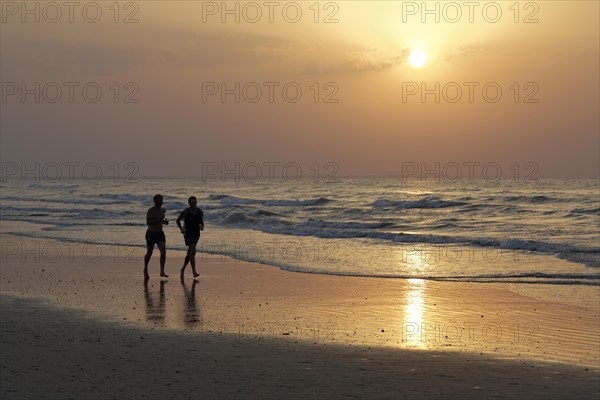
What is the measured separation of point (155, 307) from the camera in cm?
1228

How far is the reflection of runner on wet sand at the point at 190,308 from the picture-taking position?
10914 mm

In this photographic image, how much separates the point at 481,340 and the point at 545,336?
97 cm

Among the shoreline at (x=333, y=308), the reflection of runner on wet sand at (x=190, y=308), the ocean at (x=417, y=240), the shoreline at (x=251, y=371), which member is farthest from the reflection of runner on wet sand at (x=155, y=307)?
the ocean at (x=417, y=240)

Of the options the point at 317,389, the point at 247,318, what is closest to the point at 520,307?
the point at 247,318

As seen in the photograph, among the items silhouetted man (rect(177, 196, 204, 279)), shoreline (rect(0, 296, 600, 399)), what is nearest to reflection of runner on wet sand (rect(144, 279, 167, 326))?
shoreline (rect(0, 296, 600, 399))

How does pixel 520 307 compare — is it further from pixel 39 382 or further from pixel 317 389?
pixel 39 382

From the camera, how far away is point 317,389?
7430 mm

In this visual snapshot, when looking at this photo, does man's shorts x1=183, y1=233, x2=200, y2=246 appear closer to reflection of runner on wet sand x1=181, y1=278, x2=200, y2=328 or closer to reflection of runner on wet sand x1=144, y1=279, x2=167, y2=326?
reflection of runner on wet sand x1=181, y1=278, x2=200, y2=328

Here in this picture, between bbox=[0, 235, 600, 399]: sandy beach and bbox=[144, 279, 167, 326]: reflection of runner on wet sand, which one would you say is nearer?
bbox=[0, 235, 600, 399]: sandy beach

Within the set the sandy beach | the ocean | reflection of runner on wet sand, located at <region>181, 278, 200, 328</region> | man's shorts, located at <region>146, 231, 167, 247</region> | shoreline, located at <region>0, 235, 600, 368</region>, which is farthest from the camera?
the ocean

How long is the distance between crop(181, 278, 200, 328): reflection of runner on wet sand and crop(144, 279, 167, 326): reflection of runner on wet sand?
0.35 m

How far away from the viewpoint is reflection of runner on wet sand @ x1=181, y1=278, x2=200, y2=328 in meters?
10.9

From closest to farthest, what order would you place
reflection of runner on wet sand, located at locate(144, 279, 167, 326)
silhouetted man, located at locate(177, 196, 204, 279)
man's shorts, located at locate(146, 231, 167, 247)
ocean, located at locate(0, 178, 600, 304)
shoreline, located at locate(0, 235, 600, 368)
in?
shoreline, located at locate(0, 235, 600, 368) → reflection of runner on wet sand, located at locate(144, 279, 167, 326) → man's shorts, located at locate(146, 231, 167, 247) → silhouetted man, located at locate(177, 196, 204, 279) → ocean, located at locate(0, 178, 600, 304)

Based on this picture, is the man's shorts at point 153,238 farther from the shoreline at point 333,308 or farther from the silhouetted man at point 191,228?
the shoreline at point 333,308
